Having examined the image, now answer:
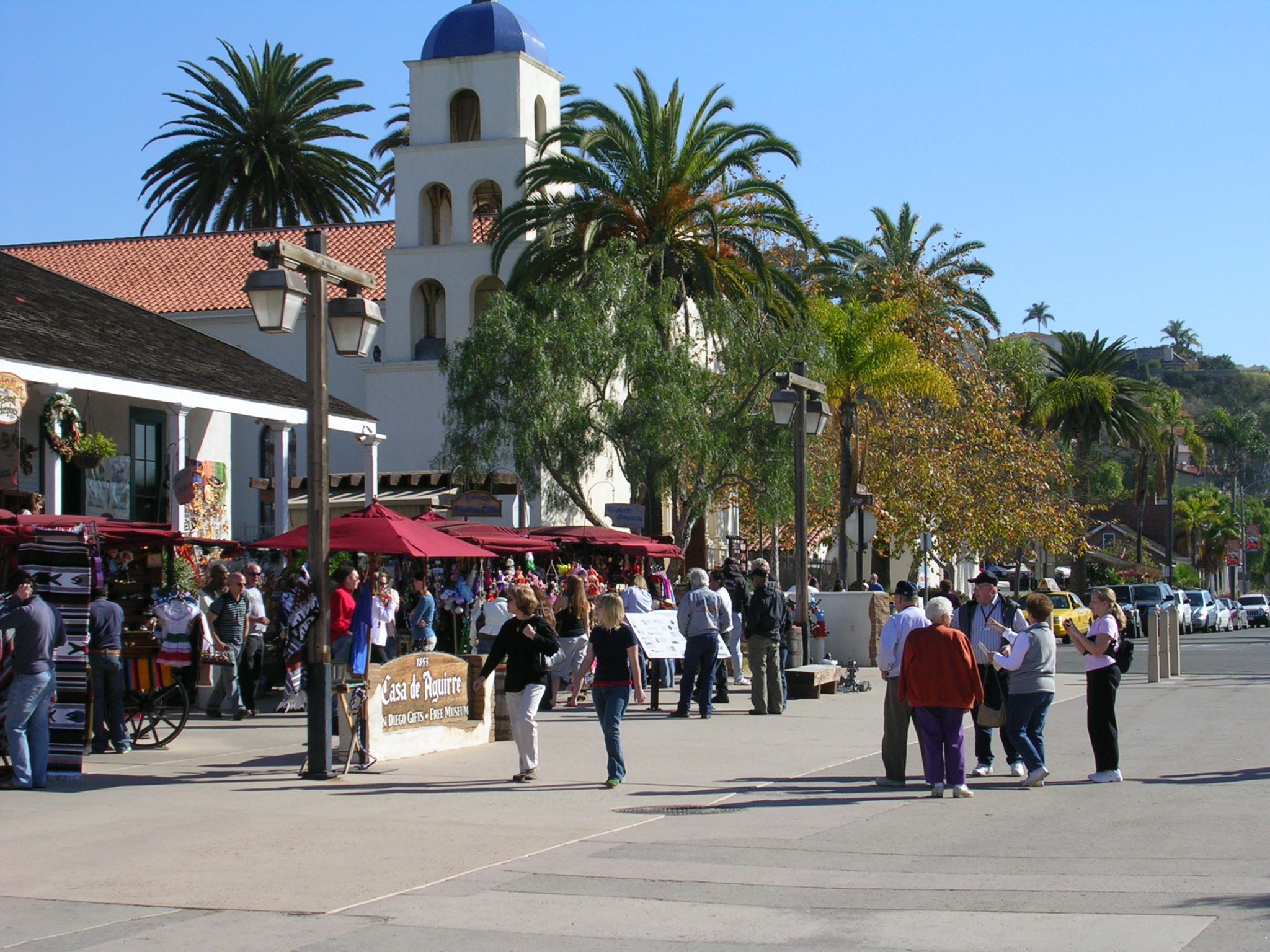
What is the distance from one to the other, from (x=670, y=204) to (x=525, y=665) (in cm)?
2063

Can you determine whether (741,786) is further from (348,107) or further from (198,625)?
(348,107)

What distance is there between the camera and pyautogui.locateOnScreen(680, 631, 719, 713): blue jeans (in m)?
17.4

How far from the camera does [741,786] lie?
1234cm

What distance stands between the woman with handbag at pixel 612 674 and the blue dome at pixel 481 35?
29.0 metres

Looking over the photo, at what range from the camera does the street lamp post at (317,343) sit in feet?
41.1

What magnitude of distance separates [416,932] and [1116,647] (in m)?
7.56

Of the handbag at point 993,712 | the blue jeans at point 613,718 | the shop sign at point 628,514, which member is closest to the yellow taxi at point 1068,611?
the shop sign at point 628,514

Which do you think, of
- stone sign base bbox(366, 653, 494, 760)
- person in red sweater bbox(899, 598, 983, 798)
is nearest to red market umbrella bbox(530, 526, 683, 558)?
stone sign base bbox(366, 653, 494, 760)

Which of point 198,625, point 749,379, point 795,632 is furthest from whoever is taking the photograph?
point 749,379

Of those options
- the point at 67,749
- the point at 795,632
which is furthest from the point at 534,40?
the point at 67,749

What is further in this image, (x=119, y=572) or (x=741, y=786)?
(x=119, y=572)

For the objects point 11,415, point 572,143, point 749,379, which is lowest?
point 11,415

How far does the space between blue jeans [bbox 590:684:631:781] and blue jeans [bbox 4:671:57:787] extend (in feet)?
15.2

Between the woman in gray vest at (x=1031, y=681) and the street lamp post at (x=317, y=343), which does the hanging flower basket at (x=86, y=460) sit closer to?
the street lamp post at (x=317, y=343)
